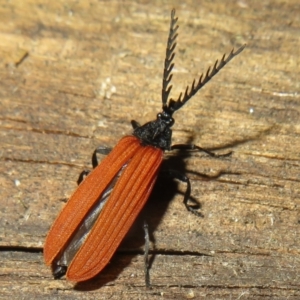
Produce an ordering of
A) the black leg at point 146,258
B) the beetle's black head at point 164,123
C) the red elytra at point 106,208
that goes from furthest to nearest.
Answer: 1. the beetle's black head at point 164,123
2. the black leg at point 146,258
3. the red elytra at point 106,208

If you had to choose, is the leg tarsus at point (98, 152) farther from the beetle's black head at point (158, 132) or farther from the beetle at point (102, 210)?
the beetle's black head at point (158, 132)

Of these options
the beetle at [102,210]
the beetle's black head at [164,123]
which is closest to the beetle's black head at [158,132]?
the beetle's black head at [164,123]

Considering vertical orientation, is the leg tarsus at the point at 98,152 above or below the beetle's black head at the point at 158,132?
below

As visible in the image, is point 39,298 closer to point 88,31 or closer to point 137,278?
point 137,278

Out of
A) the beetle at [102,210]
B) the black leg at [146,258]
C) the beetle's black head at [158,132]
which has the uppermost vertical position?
the beetle's black head at [158,132]

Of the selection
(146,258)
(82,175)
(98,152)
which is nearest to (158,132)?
(98,152)

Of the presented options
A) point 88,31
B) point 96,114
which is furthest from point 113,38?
point 96,114

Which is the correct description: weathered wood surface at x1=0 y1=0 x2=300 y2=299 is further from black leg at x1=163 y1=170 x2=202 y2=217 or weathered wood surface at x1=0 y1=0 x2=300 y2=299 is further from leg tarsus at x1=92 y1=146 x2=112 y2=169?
leg tarsus at x1=92 y1=146 x2=112 y2=169
